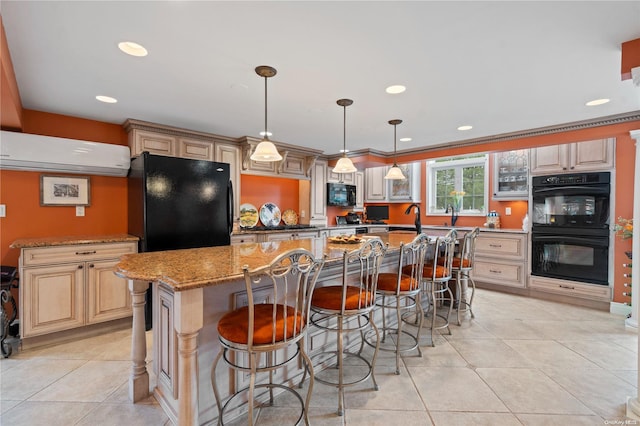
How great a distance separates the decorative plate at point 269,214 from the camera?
16.2ft

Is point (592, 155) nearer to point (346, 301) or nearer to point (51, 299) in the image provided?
point (346, 301)

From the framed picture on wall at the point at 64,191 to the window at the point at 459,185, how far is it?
209 inches

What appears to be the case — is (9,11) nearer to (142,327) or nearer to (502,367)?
(142,327)

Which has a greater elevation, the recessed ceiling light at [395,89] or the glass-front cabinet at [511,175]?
the recessed ceiling light at [395,89]

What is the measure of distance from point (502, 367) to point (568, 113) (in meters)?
2.69

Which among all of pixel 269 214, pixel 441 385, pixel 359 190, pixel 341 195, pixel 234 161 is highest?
pixel 234 161

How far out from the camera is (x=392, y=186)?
6285mm

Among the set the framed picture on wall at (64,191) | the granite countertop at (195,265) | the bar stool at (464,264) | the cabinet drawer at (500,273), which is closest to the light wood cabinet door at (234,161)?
the framed picture on wall at (64,191)

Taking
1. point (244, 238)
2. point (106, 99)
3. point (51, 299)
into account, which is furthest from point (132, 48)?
point (244, 238)

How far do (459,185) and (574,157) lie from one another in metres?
1.84

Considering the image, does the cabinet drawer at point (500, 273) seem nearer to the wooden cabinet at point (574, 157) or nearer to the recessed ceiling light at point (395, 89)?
the wooden cabinet at point (574, 157)

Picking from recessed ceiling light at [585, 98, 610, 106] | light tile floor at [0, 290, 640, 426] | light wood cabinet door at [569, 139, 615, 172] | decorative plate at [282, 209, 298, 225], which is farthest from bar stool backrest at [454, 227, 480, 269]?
decorative plate at [282, 209, 298, 225]

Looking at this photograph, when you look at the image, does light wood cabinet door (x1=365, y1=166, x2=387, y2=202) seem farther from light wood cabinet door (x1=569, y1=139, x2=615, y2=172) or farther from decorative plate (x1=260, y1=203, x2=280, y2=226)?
light wood cabinet door (x1=569, y1=139, x2=615, y2=172)

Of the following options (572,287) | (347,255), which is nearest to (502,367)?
(347,255)
